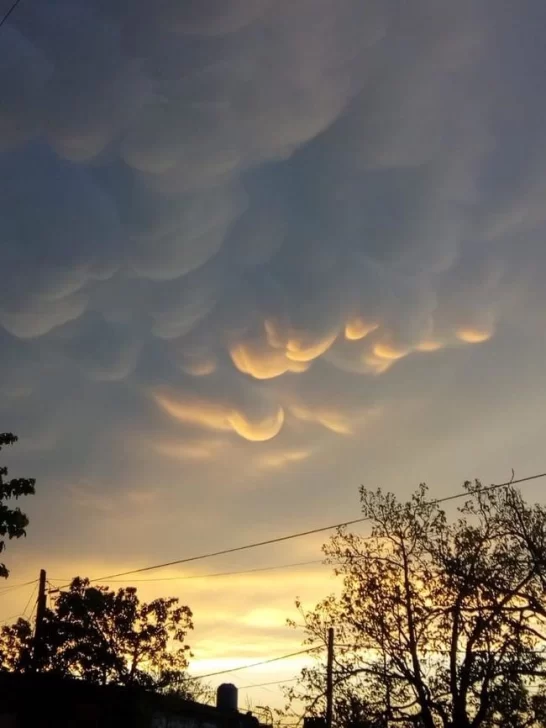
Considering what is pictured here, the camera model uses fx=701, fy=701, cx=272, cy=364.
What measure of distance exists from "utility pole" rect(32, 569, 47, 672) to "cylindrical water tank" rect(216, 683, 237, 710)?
34.5ft

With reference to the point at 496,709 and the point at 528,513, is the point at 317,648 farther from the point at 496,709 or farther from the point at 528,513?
the point at 528,513

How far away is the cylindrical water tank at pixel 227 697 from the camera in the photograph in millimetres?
38719

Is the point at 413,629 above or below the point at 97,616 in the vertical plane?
below

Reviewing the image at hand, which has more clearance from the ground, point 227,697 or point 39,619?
point 39,619

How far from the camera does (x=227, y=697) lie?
3919 cm

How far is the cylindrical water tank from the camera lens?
3872 centimetres

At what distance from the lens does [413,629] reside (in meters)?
29.6

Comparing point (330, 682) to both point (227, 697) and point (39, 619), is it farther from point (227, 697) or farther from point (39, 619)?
point (39, 619)

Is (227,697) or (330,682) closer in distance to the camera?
(330,682)

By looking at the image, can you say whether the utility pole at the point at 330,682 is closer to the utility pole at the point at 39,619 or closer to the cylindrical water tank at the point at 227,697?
the cylindrical water tank at the point at 227,697

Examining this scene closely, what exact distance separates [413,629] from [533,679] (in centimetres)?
494

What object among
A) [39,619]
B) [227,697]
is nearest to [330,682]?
[227,697]

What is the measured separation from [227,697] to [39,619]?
1208 cm

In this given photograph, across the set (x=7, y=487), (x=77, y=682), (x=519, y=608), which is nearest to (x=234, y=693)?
(x=77, y=682)
